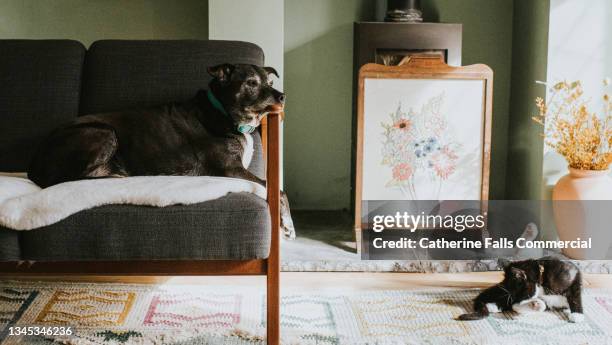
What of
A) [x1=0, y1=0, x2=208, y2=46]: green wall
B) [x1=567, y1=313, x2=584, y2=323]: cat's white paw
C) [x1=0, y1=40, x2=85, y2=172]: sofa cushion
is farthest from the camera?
[x1=0, y1=0, x2=208, y2=46]: green wall

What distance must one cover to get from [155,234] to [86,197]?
0.68 ft

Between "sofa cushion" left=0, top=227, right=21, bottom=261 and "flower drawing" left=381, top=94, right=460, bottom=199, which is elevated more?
"flower drawing" left=381, top=94, right=460, bottom=199

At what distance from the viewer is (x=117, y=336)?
1.92 metres

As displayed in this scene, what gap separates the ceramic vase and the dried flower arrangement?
0.19 ft

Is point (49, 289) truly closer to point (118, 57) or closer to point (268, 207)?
point (118, 57)

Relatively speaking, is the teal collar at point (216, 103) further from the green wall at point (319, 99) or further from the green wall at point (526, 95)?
the green wall at point (526, 95)

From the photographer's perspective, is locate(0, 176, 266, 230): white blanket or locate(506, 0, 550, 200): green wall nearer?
locate(0, 176, 266, 230): white blanket

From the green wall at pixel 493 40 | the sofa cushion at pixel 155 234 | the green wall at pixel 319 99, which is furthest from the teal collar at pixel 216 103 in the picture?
the green wall at pixel 493 40

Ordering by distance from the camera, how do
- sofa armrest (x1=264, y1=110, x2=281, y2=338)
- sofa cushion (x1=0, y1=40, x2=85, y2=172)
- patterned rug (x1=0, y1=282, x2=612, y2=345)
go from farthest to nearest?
sofa cushion (x1=0, y1=40, x2=85, y2=172)
patterned rug (x1=0, y1=282, x2=612, y2=345)
sofa armrest (x1=264, y1=110, x2=281, y2=338)

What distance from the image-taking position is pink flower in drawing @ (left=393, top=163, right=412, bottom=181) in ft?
9.30

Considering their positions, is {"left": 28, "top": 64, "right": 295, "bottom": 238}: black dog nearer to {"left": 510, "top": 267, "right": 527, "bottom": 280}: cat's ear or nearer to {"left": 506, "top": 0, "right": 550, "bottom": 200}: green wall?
{"left": 510, "top": 267, "right": 527, "bottom": 280}: cat's ear

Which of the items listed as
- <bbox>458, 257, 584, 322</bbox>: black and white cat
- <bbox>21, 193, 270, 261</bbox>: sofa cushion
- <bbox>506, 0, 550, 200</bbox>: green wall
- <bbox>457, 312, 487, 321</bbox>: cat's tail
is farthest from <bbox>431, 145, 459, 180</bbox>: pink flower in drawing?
<bbox>21, 193, 270, 261</bbox>: sofa cushion

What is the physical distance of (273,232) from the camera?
181cm

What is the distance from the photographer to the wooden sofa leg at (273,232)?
5.87 feet
